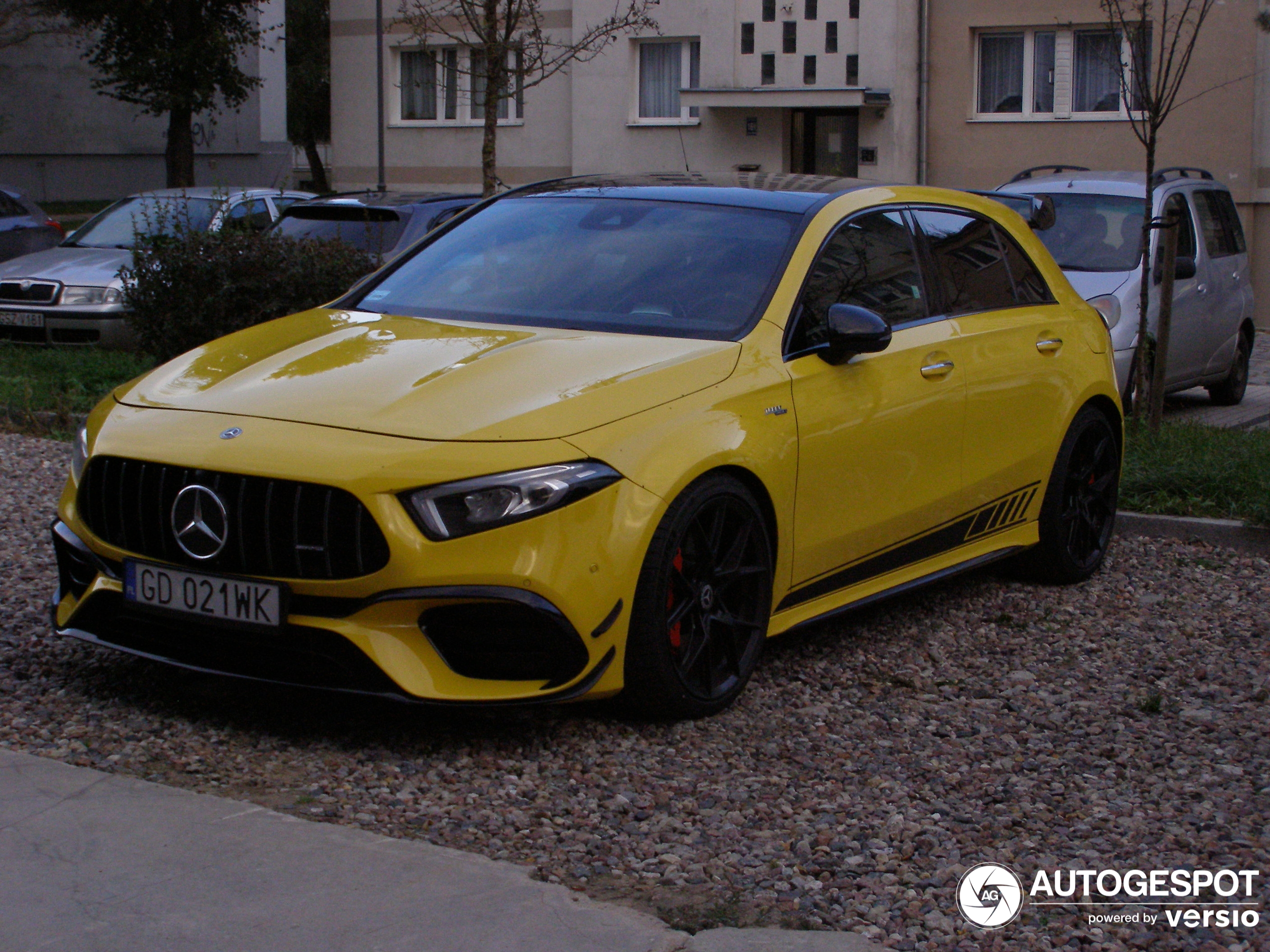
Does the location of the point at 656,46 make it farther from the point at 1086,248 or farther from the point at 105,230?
the point at 1086,248

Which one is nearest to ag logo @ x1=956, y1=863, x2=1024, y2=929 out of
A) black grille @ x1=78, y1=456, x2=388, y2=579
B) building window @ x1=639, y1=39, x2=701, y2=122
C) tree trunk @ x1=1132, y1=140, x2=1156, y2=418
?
black grille @ x1=78, y1=456, x2=388, y2=579

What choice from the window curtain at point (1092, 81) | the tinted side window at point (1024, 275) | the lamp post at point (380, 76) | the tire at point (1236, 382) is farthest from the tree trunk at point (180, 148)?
the tinted side window at point (1024, 275)

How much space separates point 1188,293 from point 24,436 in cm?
816

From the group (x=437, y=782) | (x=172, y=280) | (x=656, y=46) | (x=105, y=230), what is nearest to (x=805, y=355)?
(x=437, y=782)

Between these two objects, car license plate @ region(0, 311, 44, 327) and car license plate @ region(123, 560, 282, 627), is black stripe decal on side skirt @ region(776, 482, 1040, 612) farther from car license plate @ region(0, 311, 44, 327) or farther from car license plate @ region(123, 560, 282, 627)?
car license plate @ region(0, 311, 44, 327)

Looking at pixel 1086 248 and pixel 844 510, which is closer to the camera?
pixel 844 510

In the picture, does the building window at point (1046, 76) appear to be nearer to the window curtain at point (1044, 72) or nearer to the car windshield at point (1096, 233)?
the window curtain at point (1044, 72)

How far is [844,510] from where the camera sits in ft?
16.9

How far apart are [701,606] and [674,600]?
111 millimetres

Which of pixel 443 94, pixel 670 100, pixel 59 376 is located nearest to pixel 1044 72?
pixel 670 100

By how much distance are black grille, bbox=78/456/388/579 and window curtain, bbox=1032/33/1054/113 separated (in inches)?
855

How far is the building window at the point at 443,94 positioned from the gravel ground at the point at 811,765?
23.3 meters

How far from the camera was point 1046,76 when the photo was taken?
23.9 meters

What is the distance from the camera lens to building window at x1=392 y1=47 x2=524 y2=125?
27.9 m
